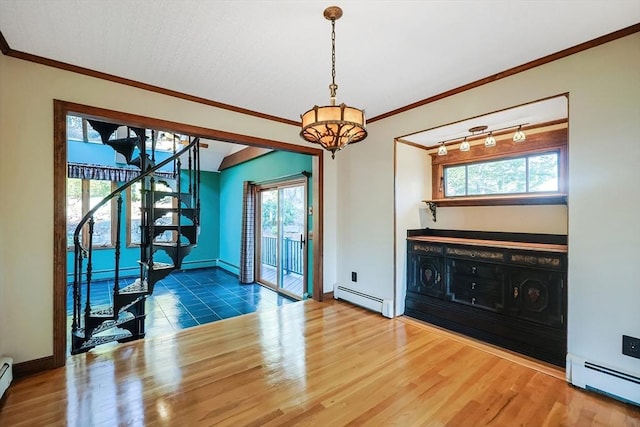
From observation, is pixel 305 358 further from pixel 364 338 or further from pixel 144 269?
pixel 144 269

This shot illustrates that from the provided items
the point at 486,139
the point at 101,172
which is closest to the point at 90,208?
the point at 101,172

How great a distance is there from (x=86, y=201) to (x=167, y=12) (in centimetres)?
573

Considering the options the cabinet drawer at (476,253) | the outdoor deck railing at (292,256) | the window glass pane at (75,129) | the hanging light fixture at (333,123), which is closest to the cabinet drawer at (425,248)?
the cabinet drawer at (476,253)

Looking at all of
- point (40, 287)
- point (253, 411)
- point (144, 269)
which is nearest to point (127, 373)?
point (40, 287)

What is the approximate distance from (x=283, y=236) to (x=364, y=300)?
2.11 m

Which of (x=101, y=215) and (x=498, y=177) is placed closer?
(x=498, y=177)

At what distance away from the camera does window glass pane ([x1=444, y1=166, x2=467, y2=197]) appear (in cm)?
368

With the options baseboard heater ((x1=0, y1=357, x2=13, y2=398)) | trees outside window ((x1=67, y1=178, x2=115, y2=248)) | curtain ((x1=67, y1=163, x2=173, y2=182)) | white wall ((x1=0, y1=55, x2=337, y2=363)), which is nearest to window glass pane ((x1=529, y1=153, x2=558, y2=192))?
white wall ((x1=0, y1=55, x2=337, y2=363))

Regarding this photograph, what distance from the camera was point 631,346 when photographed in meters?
1.93

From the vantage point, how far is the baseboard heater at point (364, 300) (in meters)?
3.49

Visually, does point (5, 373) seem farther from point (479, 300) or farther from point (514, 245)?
point (514, 245)

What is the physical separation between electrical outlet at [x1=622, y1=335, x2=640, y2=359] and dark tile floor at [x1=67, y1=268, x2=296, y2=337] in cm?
374

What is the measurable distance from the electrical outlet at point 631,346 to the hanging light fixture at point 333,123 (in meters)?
2.28

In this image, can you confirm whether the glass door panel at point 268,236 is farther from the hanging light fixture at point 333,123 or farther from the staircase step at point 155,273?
the hanging light fixture at point 333,123
